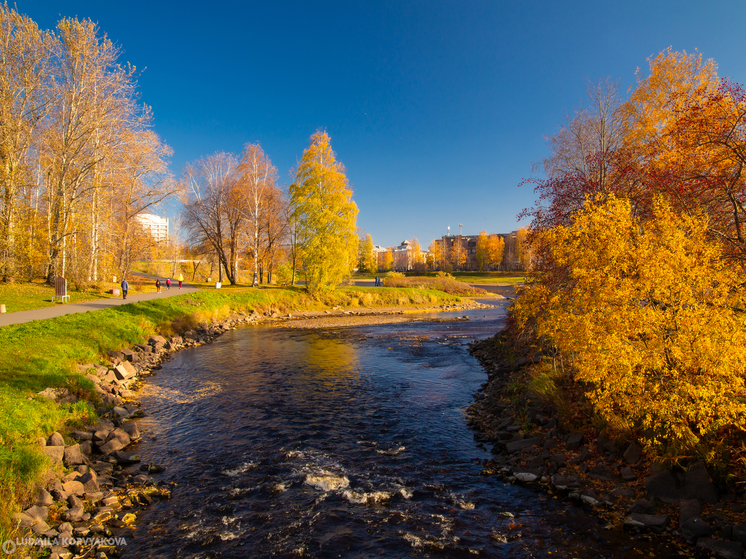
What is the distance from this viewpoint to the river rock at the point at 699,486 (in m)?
6.55

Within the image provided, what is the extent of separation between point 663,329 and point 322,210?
32054 millimetres

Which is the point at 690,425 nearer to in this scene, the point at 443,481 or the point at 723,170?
the point at 443,481

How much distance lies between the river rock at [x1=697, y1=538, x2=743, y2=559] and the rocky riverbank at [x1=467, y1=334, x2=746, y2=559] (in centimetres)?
1

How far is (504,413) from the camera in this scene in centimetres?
1206

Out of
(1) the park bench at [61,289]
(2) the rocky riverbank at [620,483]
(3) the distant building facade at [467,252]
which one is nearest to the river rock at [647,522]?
(2) the rocky riverbank at [620,483]

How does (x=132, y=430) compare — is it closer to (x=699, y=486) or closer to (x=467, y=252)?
(x=699, y=486)

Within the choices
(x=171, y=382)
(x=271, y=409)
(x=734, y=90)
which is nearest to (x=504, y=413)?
(x=271, y=409)

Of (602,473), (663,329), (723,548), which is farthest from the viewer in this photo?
(602,473)

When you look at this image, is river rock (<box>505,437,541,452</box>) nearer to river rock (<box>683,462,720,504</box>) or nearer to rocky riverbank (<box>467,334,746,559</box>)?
rocky riverbank (<box>467,334,746,559</box>)

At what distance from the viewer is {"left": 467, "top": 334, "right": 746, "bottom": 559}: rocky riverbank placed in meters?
6.07

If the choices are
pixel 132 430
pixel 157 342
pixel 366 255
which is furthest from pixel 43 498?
pixel 366 255

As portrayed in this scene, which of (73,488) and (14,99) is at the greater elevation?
(14,99)

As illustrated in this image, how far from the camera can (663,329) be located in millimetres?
7379

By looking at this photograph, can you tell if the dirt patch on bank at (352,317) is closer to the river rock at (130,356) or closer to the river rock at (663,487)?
the river rock at (130,356)
